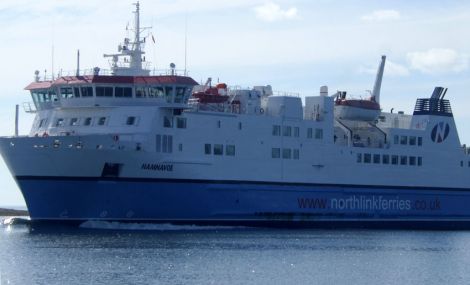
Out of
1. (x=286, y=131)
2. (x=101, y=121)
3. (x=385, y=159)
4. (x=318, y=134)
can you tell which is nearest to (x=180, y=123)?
(x=101, y=121)

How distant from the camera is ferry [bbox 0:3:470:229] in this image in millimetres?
48969

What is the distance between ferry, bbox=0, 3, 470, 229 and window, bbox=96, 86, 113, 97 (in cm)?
6

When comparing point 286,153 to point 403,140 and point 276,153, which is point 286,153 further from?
point 403,140

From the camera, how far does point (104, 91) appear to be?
50688 millimetres

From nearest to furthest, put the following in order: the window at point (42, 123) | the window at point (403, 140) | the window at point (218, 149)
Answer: the window at point (218, 149)
the window at point (42, 123)
the window at point (403, 140)

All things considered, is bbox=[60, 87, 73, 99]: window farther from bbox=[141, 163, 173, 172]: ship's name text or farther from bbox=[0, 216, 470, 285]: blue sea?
bbox=[0, 216, 470, 285]: blue sea

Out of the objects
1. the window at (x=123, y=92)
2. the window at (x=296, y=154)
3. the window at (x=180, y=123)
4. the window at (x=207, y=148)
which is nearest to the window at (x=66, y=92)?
the window at (x=123, y=92)

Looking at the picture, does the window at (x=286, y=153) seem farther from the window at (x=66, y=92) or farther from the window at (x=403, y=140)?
the window at (x=66, y=92)

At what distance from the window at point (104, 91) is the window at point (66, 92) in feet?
4.92

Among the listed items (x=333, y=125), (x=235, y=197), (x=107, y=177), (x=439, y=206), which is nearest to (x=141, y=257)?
(x=107, y=177)

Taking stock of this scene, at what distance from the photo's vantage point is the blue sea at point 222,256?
36688 millimetres

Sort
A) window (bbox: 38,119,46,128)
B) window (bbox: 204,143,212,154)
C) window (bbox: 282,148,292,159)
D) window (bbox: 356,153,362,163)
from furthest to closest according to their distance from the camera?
window (bbox: 356,153,362,163) < window (bbox: 282,148,292,159) < window (bbox: 38,119,46,128) < window (bbox: 204,143,212,154)

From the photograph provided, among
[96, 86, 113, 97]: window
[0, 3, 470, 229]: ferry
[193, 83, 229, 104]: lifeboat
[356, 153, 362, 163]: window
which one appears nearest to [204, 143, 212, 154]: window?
[0, 3, 470, 229]: ferry

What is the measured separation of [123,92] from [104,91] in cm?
84
